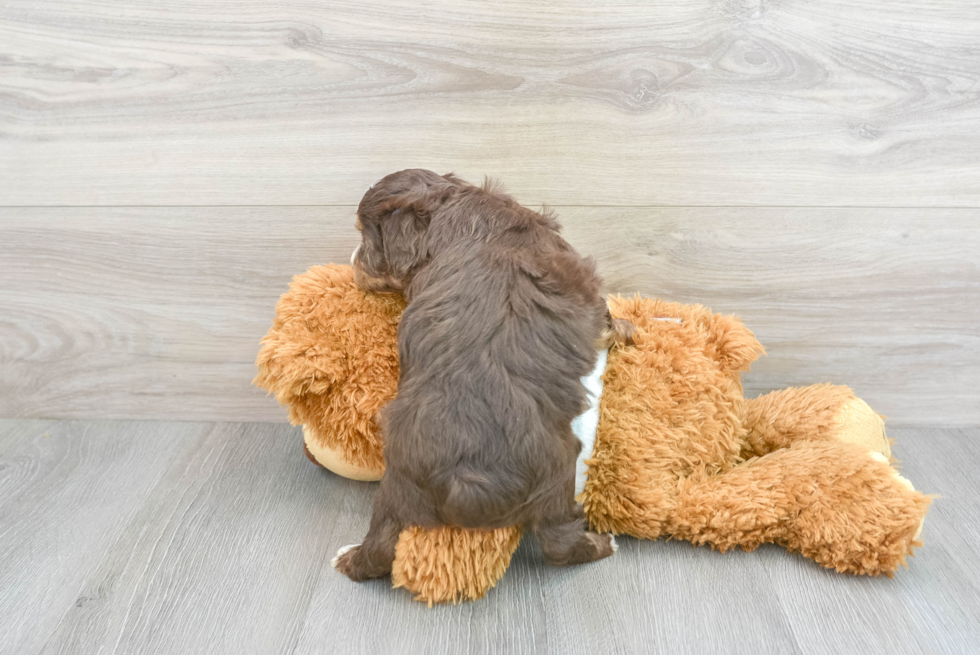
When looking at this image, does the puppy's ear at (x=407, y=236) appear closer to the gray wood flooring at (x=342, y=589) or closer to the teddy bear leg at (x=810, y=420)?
the gray wood flooring at (x=342, y=589)

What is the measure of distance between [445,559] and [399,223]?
0.37 meters

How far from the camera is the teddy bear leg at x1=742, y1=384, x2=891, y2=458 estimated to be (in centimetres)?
88

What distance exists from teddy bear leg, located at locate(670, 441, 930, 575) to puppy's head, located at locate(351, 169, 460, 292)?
0.43 m

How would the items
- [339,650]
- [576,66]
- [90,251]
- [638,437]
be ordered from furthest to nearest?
[90,251], [576,66], [638,437], [339,650]

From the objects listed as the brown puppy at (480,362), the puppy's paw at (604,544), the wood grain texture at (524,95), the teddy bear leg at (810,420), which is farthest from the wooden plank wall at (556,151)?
the puppy's paw at (604,544)

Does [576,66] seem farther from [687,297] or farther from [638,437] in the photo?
[638,437]

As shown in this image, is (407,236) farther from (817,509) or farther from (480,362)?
(817,509)

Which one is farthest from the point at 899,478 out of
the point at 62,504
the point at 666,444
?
the point at 62,504

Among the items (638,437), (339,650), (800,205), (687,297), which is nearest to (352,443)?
(339,650)

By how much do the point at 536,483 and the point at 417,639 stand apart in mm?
208

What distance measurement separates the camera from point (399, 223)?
0.75 metres

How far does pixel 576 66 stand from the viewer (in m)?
0.92

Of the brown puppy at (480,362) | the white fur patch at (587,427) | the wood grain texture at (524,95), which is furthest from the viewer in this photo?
the wood grain texture at (524,95)

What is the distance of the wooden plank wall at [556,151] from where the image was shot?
2.99 feet
